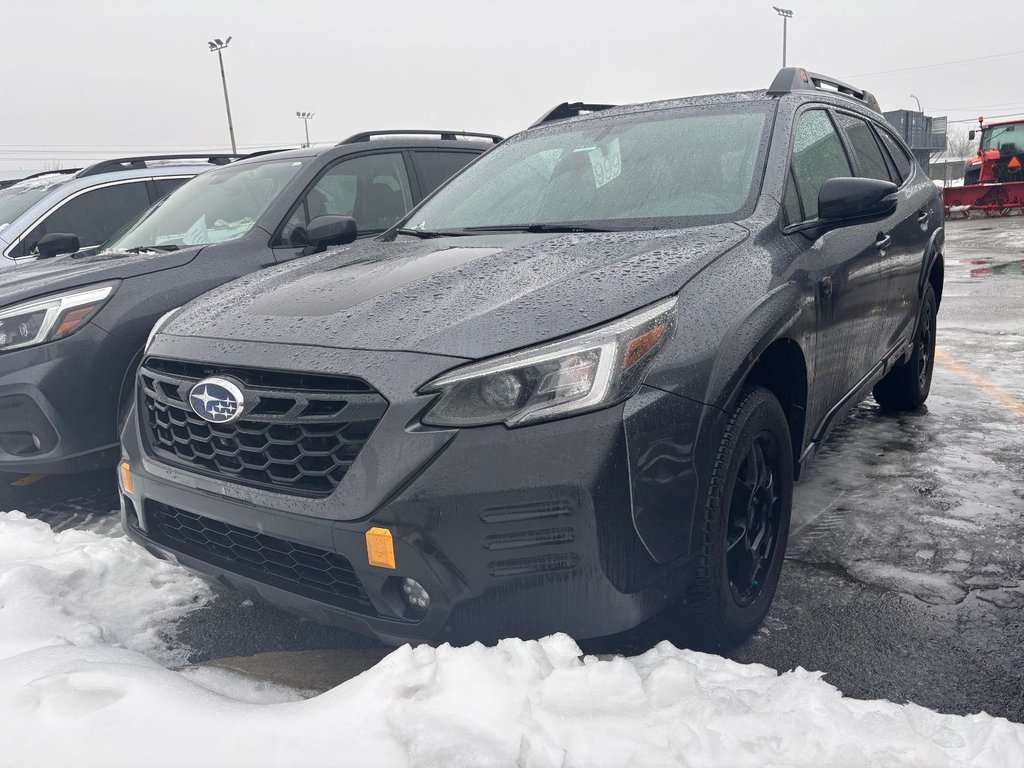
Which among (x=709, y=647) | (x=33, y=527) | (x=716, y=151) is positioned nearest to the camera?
(x=709, y=647)

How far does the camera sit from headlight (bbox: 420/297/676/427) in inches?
80.7

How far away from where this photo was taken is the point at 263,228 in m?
4.65

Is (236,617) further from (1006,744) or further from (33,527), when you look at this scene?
(1006,744)

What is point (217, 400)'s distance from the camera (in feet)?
7.71

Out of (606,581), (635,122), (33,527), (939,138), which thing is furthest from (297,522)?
(939,138)

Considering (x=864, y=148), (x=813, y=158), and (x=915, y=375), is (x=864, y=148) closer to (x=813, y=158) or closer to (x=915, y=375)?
(x=813, y=158)

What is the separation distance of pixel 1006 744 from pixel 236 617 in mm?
2239

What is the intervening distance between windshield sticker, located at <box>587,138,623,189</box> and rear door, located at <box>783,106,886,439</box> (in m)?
0.63

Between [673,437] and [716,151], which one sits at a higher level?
[716,151]

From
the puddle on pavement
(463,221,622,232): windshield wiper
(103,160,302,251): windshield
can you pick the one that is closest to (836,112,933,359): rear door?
(463,221,622,232): windshield wiper

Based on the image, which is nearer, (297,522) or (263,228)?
(297,522)

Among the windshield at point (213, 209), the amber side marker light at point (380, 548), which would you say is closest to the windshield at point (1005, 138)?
the windshield at point (213, 209)

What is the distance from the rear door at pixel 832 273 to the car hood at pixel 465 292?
1.56 ft

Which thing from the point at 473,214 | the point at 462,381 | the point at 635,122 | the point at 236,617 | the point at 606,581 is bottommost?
the point at 236,617
